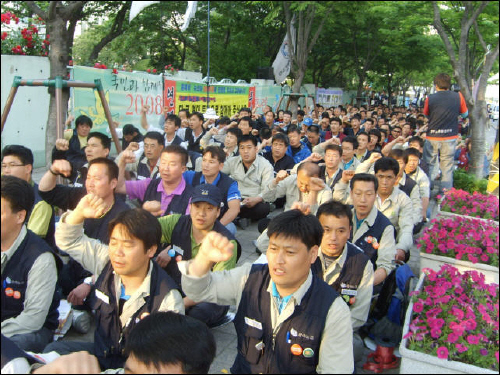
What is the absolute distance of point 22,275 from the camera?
2.58 metres

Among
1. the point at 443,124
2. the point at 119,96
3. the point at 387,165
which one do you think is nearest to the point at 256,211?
the point at 387,165

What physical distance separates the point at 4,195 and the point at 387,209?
11.3 ft

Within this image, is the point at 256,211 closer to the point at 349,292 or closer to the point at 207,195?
the point at 207,195

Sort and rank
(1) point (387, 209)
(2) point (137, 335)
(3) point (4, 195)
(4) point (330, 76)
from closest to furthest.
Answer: (2) point (137, 335) < (3) point (4, 195) < (1) point (387, 209) < (4) point (330, 76)

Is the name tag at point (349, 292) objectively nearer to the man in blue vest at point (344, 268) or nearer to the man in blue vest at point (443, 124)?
the man in blue vest at point (344, 268)

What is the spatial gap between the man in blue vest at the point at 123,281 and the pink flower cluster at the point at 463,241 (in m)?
2.67

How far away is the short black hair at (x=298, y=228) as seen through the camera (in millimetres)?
2168

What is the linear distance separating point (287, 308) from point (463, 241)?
2.61 meters

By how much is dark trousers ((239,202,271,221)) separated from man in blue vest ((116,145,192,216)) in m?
2.04

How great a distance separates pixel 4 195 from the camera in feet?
8.27

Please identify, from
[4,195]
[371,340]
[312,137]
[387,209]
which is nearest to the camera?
[4,195]

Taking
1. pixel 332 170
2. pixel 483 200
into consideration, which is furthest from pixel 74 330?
pixel 483 200

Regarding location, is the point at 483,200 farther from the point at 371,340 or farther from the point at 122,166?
the point at 122,166

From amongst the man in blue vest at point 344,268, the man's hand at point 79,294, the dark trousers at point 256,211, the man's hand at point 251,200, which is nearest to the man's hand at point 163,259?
the man's hand at point 79,294
